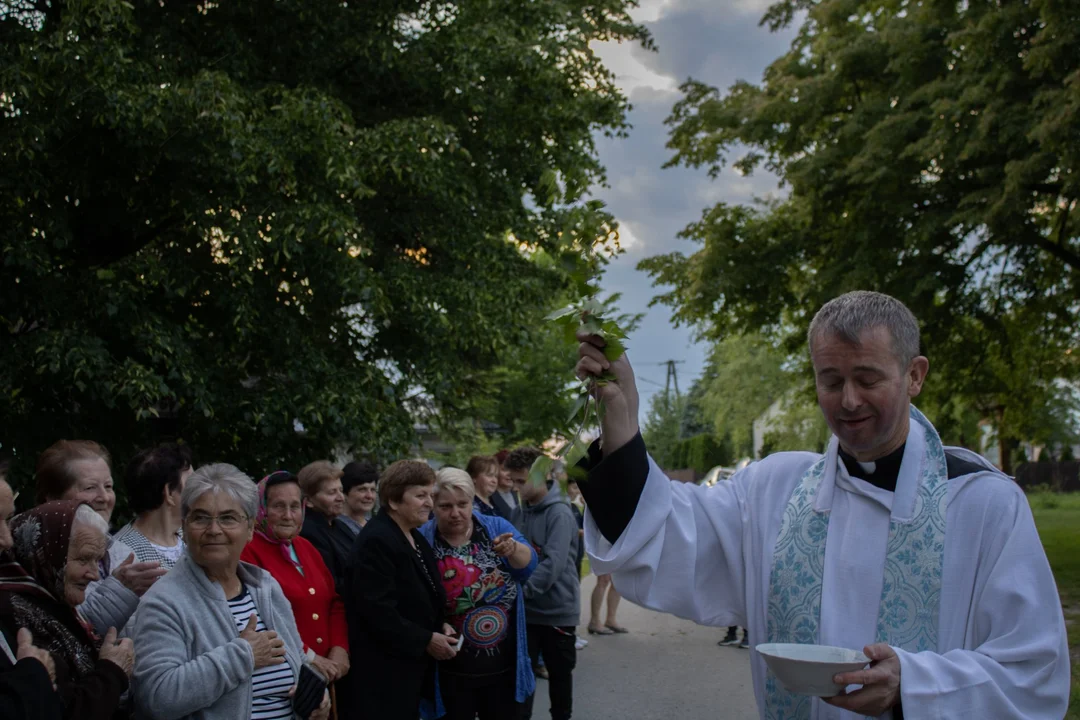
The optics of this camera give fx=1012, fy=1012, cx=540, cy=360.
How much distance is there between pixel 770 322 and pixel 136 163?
10894 mm

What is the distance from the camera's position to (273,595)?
4.27m

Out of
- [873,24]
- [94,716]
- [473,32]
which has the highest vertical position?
[873,24]

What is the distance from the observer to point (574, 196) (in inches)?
86.7

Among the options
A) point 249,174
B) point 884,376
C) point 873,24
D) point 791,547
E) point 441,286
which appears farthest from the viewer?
point 873,24

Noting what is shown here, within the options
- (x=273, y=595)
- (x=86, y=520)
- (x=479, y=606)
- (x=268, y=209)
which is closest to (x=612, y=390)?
(x=86, y=520)

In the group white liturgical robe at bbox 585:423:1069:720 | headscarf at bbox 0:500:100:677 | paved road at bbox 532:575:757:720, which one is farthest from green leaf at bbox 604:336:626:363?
paved road at bbox 532:575:757:720

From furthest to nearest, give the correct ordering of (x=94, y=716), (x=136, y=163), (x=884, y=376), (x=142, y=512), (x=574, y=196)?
(x=136, y=163)
(x=142, y=512)
(x=94, y=716)
(x=884, y=376)
(x=574, y=196)

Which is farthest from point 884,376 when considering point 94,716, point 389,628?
point 389,628

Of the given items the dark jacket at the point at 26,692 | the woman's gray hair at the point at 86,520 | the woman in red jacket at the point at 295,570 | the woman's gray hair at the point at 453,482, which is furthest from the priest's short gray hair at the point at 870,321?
the woman's gray hair at the point at 453,482

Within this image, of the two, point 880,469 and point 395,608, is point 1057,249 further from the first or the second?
point 880,469

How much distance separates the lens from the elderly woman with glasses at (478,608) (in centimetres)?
577

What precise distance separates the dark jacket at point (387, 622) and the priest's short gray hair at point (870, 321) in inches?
133

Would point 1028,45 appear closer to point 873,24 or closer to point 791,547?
point 873,24

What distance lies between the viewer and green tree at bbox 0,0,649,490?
9234mm
